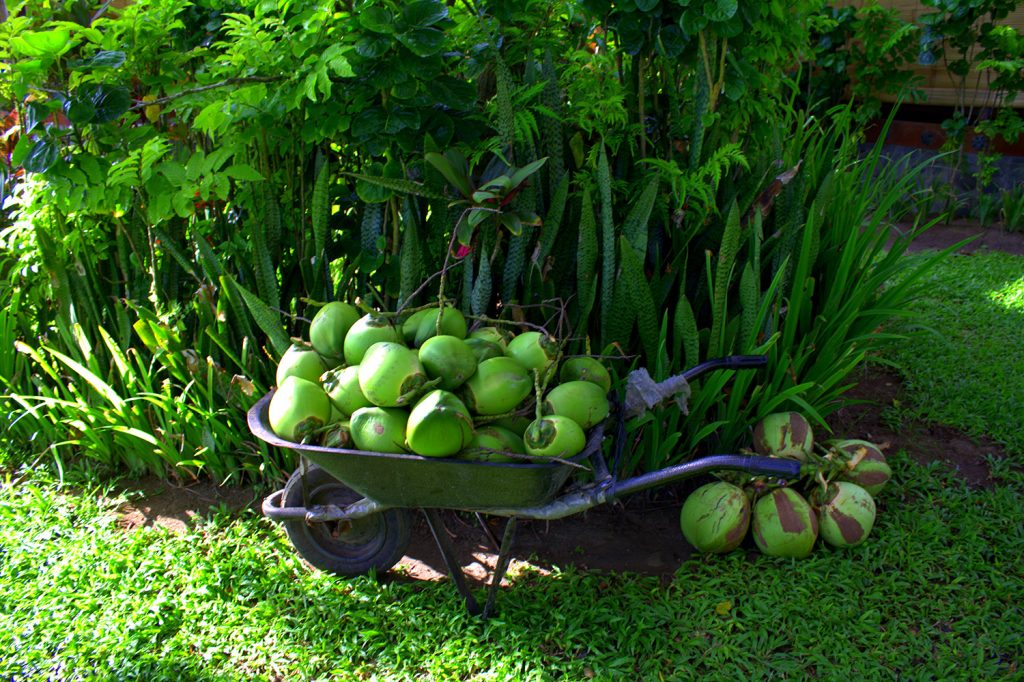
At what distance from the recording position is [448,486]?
191 centimetres

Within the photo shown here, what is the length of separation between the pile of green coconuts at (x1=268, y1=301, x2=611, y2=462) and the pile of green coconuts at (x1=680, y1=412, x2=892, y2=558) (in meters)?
0.59

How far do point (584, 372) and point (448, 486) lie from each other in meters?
0.45

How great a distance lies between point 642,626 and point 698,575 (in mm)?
288

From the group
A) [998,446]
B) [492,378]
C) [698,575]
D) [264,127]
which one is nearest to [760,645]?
[698,575]

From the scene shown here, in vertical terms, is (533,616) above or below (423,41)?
below

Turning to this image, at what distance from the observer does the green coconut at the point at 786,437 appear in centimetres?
245

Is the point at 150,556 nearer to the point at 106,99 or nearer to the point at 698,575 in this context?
the point at 106,99

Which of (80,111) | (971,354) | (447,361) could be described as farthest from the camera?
(971,354)

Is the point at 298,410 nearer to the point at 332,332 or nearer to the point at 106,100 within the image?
the point at 332,332

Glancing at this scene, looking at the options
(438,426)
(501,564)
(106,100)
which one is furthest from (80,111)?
(501,564)

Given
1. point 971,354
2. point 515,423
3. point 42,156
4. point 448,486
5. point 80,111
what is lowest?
point 971,354

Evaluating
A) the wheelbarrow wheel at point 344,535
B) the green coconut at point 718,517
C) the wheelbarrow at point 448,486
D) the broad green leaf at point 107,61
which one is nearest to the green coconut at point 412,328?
the wheelbarrow at point 448,486

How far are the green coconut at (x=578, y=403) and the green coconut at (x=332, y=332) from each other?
1.85 feet

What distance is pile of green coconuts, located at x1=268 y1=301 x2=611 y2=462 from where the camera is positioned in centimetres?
183
